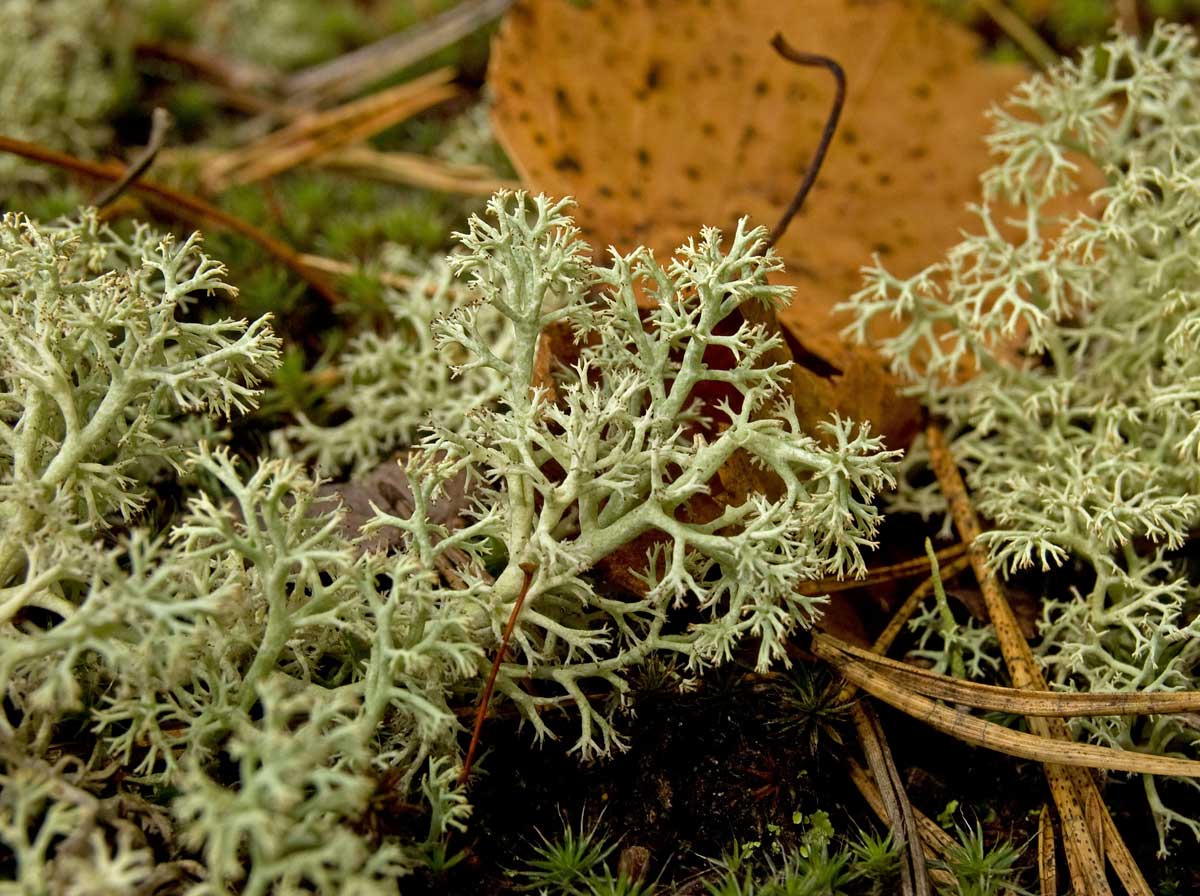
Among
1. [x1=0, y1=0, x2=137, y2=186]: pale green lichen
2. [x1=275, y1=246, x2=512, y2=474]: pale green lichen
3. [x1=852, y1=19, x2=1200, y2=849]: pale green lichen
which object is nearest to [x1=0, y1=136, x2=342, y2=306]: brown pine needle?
[x1=275, y1=246, x2=512, y2=474]: pale green lichen

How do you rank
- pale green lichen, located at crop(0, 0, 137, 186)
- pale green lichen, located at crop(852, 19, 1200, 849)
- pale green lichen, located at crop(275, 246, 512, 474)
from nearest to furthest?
pale green lichen, located at crop(852, 19, 1200, 849) < pale green lichen, located at crop(275, 246, 512, 474) < pale green lichen, located at crop(0, 0, 137, 186)

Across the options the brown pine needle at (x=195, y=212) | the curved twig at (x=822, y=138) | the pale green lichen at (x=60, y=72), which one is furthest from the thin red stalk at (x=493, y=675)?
the pale green lichen at (x=60, y=72)

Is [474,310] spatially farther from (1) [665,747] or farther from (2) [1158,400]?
(2) [1158,400]

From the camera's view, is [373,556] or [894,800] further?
[894,800]

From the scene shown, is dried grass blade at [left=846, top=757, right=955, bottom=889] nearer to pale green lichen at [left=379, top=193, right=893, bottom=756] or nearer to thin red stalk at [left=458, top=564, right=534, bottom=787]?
pale green lichen at [left=379, top=193, right=893, bottom=756]

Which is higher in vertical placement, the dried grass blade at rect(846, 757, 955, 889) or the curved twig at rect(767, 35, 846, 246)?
the curved twig at rect(767, 35, 846, 246)

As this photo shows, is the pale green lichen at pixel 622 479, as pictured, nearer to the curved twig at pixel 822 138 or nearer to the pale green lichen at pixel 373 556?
the pale green lichen at pixel 373 556

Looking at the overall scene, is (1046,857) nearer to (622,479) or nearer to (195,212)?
(622,479)

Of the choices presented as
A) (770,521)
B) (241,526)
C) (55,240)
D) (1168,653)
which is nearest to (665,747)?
(770,521)

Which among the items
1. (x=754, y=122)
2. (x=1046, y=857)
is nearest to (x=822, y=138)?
(x=754, y=122)
